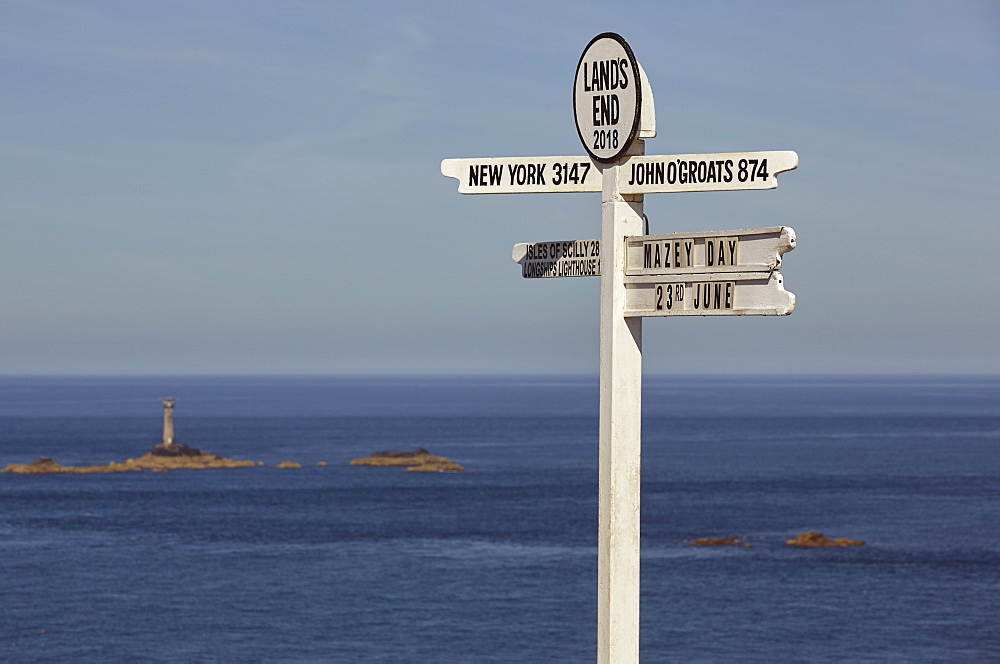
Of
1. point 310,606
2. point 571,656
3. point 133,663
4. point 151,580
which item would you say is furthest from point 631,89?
point 151,580

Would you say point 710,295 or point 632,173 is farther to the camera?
point 632,173

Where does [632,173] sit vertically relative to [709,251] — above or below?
above

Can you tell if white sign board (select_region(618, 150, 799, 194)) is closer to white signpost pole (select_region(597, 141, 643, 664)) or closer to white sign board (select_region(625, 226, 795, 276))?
white signpost pole (select_region(597, 141, 643, 664))

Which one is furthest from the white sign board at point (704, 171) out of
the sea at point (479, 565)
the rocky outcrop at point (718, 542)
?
the rocky outcrop at point (718, 542)

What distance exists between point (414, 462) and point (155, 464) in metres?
29.6

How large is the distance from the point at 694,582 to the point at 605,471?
242ft

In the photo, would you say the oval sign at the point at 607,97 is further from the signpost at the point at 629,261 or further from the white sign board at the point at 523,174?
the white sign board at the point at 523,174

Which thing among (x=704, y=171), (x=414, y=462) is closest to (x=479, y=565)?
(x=414, y=462)

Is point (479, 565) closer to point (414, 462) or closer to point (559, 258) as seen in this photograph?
point (414, 462)

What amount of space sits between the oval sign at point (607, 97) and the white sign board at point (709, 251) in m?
0.58

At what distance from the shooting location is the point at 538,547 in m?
89.6

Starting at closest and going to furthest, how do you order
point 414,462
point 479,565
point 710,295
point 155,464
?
point 710,295, point 479,565, point 155,464, point 414,462

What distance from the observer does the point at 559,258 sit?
24.9 feet

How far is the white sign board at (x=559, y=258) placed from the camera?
24.1 ft
